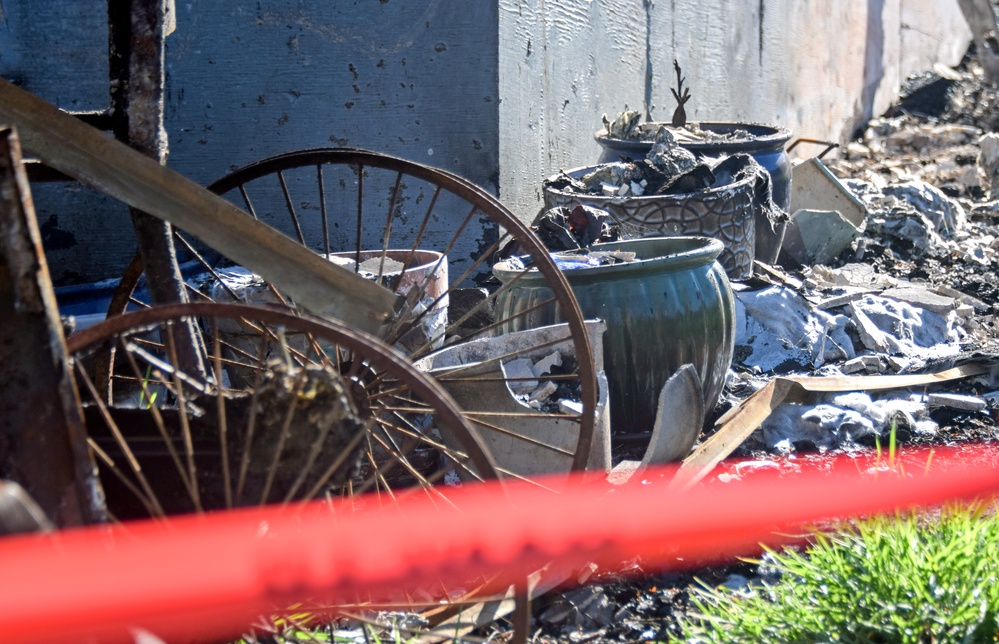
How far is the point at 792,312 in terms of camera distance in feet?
15.9

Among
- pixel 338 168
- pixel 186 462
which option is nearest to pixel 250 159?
pixel 338 168

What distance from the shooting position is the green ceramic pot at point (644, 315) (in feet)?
12.0

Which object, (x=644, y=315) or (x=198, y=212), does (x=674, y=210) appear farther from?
(x=198, y=212)

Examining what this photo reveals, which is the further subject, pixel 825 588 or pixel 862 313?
pixel 862 313

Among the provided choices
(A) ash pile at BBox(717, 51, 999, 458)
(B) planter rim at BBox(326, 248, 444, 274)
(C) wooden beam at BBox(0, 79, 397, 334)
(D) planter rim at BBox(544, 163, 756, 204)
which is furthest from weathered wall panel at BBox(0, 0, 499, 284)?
(C) wooden beam at BBox(0, 79, 397, 334)

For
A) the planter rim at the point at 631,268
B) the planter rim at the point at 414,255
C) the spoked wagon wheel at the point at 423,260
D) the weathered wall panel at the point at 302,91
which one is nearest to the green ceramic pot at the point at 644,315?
the planter rim at the point at 631,268

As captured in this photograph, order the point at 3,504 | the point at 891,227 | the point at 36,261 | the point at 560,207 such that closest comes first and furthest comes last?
1. the point at 3,504
2. the point at 36,261
3. the point at 560,207
4. the point at 891,227

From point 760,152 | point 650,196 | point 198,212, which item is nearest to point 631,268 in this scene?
point 650,196

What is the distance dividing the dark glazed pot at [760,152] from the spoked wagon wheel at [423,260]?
96cm

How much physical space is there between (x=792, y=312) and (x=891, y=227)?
278cm

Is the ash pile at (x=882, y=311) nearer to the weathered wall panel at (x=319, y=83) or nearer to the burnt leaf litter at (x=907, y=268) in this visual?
the burnt leaf litter at (x=907, y=268)

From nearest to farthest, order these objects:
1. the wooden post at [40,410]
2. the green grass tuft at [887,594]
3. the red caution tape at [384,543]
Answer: the red caution tape at [384,543]
the wooden post at [40,410]
the green grass tuft at [887,594]

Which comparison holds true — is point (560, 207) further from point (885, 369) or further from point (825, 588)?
point (825, 588)

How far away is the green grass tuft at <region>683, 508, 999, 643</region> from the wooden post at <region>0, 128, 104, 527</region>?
144cm
